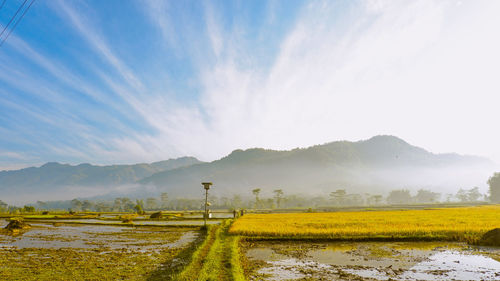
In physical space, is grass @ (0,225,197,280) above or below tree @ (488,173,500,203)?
above

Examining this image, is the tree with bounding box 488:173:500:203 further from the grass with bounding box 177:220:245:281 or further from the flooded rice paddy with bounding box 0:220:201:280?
the flooded rice paddy with bounding box 0:220:201:280

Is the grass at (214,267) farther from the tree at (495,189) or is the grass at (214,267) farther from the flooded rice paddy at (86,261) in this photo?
the tree at (495,189)

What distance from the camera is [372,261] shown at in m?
16.3

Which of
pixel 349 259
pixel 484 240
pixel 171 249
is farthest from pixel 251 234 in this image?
pixel 484 240

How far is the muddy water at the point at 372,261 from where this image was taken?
13.2 meters

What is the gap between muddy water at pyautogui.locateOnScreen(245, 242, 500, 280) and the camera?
43.4 feet

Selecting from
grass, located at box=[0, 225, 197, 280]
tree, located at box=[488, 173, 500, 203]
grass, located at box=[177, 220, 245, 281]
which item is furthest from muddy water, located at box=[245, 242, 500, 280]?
tree, located at box=[488, 173, 500, 203]

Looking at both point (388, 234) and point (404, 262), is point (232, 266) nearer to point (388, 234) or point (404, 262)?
point (404, 262)

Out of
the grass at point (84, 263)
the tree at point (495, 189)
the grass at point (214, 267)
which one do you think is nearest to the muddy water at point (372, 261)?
the grass at point (214, 267)

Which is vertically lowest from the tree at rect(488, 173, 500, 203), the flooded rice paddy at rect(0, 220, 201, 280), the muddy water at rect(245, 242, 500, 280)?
the tree at rect(488, 173, 500, 203)

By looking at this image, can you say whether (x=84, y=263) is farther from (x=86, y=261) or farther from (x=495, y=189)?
(x=495, y=189)

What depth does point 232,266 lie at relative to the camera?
46.1ft

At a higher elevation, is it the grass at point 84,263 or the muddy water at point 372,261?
the grass at point 84,263

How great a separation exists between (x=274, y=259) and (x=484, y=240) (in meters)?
17.9
